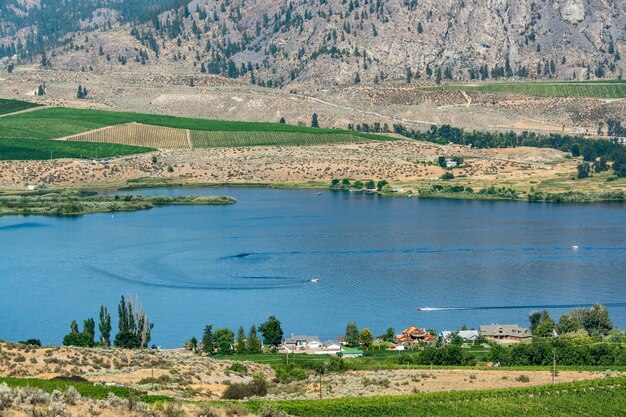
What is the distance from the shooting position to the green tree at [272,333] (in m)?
69.1

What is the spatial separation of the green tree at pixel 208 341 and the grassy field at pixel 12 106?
131m

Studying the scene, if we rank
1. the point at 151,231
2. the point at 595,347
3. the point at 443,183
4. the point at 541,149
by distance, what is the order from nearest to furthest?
the point at 595,347, the point at 151,231, the point at 443,183, the point at 541,149

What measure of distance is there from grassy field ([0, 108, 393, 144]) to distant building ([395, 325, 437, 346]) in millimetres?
110063

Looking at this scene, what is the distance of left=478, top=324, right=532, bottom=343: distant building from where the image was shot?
2719 inches

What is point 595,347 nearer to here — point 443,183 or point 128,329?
point 128,329

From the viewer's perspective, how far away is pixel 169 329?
7262 cm

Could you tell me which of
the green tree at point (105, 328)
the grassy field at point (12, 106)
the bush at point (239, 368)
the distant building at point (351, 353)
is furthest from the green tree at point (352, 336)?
the grassy field at point (12, 106)

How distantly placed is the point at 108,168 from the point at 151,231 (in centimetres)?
5046

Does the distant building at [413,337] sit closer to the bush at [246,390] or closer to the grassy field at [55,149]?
the bush at [246,390]

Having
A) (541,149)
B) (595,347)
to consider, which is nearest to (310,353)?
(595,347)

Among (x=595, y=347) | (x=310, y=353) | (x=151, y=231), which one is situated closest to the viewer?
(x=595, y=347)

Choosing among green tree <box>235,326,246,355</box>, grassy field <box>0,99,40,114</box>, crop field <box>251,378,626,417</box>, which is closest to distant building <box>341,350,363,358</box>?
green tree <box>235,326,246,355</box>

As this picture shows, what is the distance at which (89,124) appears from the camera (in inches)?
7244

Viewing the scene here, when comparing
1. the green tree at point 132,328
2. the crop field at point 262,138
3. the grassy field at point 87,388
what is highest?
the grassy field at point 87,388
